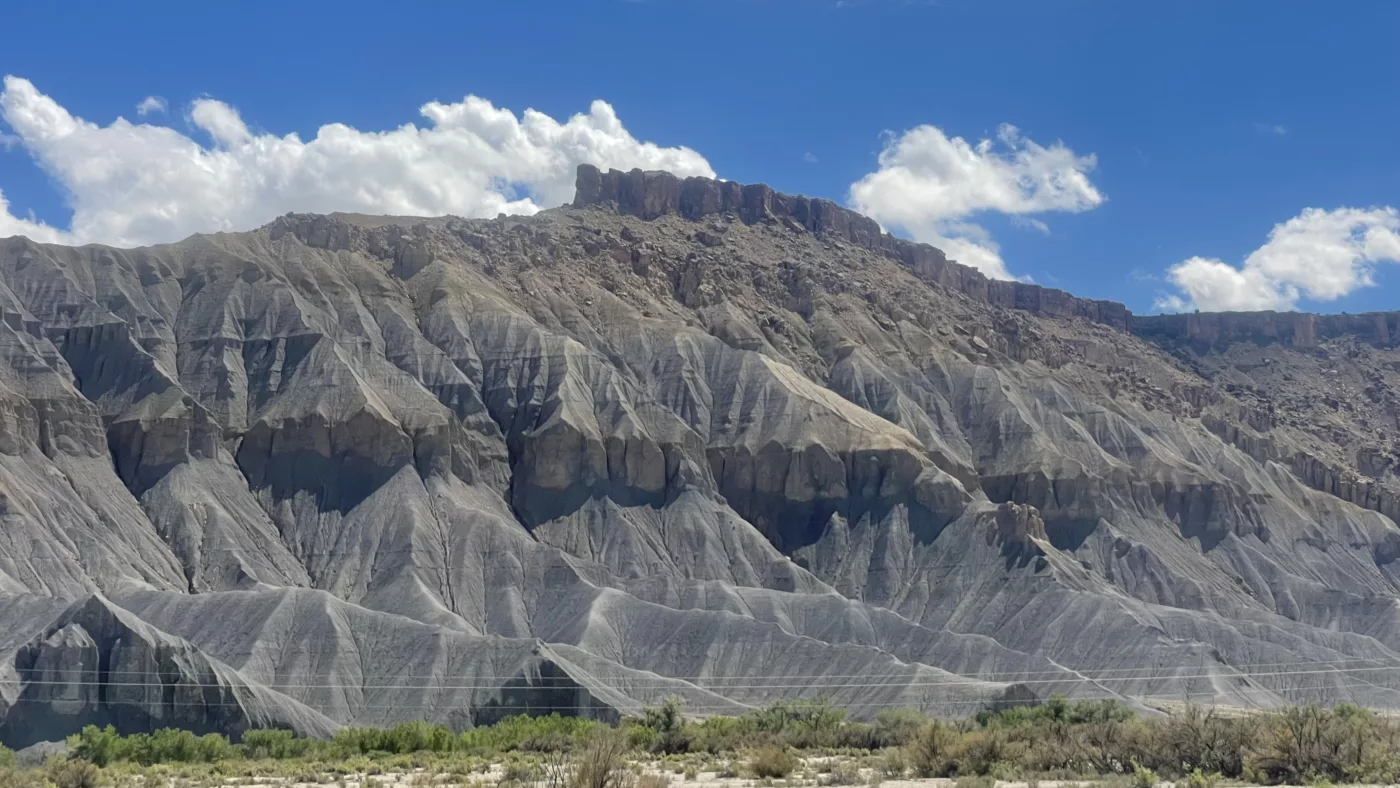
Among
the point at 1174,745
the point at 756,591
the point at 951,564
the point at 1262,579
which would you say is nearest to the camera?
the point at 1174,745

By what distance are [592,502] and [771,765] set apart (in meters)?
98.1

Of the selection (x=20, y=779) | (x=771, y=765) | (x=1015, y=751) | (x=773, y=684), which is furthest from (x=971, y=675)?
(x=20, y=779)

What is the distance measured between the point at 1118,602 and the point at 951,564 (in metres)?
14.9

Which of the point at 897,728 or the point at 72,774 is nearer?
the point at 72,774

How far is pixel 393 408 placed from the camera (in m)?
135

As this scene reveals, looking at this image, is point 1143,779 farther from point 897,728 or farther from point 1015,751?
point 897,728

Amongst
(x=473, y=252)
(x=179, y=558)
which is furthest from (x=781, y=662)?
(x=473, y=252)

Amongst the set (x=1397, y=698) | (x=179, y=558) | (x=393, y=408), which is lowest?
(x=1397, y=698)

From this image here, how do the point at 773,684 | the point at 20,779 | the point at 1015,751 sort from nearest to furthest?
the point at 20,779
the point at 1015,751
the point at 773,684

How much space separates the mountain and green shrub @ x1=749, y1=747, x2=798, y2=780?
4460 centimetres

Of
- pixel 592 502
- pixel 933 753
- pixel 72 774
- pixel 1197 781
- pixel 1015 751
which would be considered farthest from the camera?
pixel 592 502

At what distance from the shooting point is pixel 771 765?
36.1 metres

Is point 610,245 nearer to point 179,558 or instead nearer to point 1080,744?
point 179,558

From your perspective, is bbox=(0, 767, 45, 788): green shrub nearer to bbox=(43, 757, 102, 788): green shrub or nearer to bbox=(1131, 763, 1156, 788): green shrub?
bbox=(43, 757, 102, 788): green shrub
